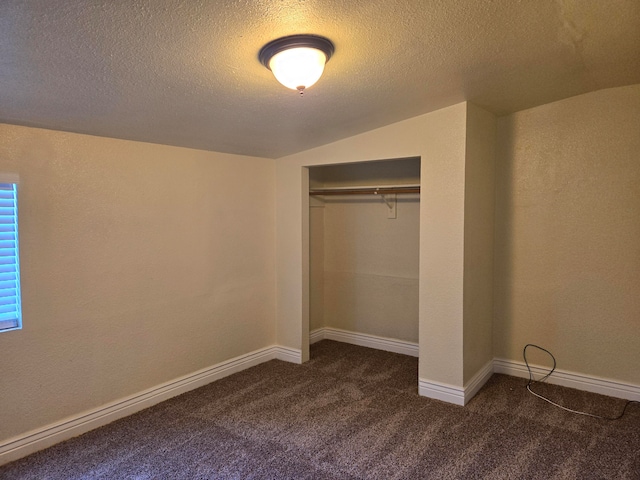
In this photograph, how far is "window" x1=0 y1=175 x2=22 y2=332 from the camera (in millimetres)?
2211

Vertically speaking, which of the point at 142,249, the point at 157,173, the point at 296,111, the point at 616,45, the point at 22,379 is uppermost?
the point at 616,45

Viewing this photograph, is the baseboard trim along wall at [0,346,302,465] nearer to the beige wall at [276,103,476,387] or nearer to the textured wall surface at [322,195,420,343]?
the textured wall surface at [322,195,420,343]

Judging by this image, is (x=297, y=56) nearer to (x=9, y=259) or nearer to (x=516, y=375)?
(x=9, y=259)

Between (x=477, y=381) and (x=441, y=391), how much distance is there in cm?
34

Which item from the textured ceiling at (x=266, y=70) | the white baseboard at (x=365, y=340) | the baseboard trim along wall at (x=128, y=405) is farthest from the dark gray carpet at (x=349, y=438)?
the textured ceiling at (x=266, y=70)

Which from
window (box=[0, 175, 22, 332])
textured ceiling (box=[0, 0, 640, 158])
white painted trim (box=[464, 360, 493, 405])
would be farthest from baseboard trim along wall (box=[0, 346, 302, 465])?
textured ceiling (box=[0, 0, 640, 158])

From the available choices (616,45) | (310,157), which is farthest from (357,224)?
(616,45)

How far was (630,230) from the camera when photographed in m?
2.93

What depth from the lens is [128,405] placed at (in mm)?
2727

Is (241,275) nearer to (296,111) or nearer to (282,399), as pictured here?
(282,399)

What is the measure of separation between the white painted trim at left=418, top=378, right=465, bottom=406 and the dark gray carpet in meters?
0.07

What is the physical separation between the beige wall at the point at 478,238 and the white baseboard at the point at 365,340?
762 millimetres

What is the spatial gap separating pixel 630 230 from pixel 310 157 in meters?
2.37

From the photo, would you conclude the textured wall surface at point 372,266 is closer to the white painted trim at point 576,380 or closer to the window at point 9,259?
the white painted trim at point 576,380
